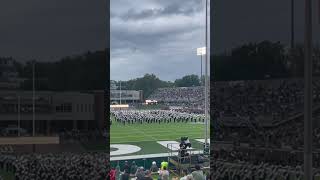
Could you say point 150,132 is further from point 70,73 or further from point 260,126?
point 260,126

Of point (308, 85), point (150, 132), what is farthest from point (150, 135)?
point (308, 85)

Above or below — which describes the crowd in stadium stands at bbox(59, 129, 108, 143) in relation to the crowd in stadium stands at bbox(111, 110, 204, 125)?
above

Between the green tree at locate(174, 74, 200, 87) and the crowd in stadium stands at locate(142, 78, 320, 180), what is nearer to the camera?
the crowd in stadium stands at locate(142, 78, 320, 180)

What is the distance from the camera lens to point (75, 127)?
10.7 feet

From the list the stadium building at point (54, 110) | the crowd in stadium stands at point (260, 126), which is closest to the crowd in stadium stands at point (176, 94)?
the crowd in stadium stands at point (260, 126)

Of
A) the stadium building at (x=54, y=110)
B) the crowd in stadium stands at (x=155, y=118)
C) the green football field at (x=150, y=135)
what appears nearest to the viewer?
the stadium building at (x=54, y=110)

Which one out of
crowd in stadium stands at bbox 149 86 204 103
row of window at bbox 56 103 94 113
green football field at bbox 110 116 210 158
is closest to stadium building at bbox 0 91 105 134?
row of window at bbox 56 103 94 113

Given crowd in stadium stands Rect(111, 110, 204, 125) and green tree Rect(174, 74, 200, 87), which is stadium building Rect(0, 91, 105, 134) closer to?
crowd in stadium stands Rect(111, 110, 204, 125)

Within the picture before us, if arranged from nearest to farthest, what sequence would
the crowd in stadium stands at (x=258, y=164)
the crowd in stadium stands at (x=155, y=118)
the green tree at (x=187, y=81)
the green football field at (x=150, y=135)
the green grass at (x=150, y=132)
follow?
the crowd in stadium stands at (x=258, y=164)
the green football field at (x=150, y=135)
the green grass at (x=150, y=132)
the crowd in stadium stands at (x=155, y=118)
the green tree at (x=187, y=81)

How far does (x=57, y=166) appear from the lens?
10.6ft

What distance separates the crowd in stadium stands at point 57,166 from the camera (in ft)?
10.4

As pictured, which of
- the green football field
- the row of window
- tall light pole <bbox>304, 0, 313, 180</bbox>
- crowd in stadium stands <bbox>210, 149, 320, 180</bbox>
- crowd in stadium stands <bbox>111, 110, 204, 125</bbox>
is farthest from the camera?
crowd in stadium stands <bbox>111, 110, 204, 125</bbox>

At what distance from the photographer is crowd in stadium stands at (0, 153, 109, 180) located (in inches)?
125

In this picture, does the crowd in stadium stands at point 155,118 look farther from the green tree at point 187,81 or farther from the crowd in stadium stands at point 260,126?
the crowd in stadium stands at point 260,126
